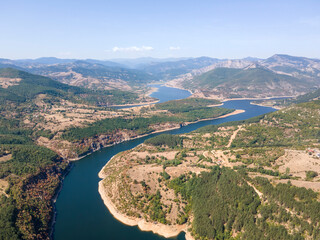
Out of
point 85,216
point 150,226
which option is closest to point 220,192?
point 150,226

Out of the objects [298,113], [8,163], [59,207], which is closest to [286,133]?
[298,113]

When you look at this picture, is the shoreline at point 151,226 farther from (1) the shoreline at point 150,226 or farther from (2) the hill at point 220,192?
(2) the hill at point 220,192

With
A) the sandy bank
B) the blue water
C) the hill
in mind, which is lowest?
the blue water

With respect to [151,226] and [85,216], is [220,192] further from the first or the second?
[85,216]

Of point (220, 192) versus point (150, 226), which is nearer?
point (150, 226)

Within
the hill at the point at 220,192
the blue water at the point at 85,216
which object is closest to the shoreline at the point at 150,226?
the hill at the point at 220,192

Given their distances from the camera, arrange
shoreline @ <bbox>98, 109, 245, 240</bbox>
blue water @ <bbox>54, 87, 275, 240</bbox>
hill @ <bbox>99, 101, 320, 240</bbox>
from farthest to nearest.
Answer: blue water @ <bbox>54, 87, 275, 240</bbox>, shoreline @ <bbox>98, 109, 245, 240</bbox>, hill @ <bbox>99, 101, 320, 240</bbox>

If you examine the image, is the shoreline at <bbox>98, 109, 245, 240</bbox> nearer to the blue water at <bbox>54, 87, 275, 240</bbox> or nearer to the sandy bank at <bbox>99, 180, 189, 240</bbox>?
the sandy bank at <bbox>99, 180, 189, 240</bbox>

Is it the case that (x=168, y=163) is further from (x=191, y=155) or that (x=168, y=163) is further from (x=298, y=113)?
(x=298, y=113)

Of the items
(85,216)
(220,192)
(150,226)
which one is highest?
(220,192)

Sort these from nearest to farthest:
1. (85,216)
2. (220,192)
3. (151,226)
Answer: (151,226) < (220,192) < (85,216)

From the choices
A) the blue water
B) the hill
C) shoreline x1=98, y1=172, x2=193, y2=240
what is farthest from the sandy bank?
the blue water
